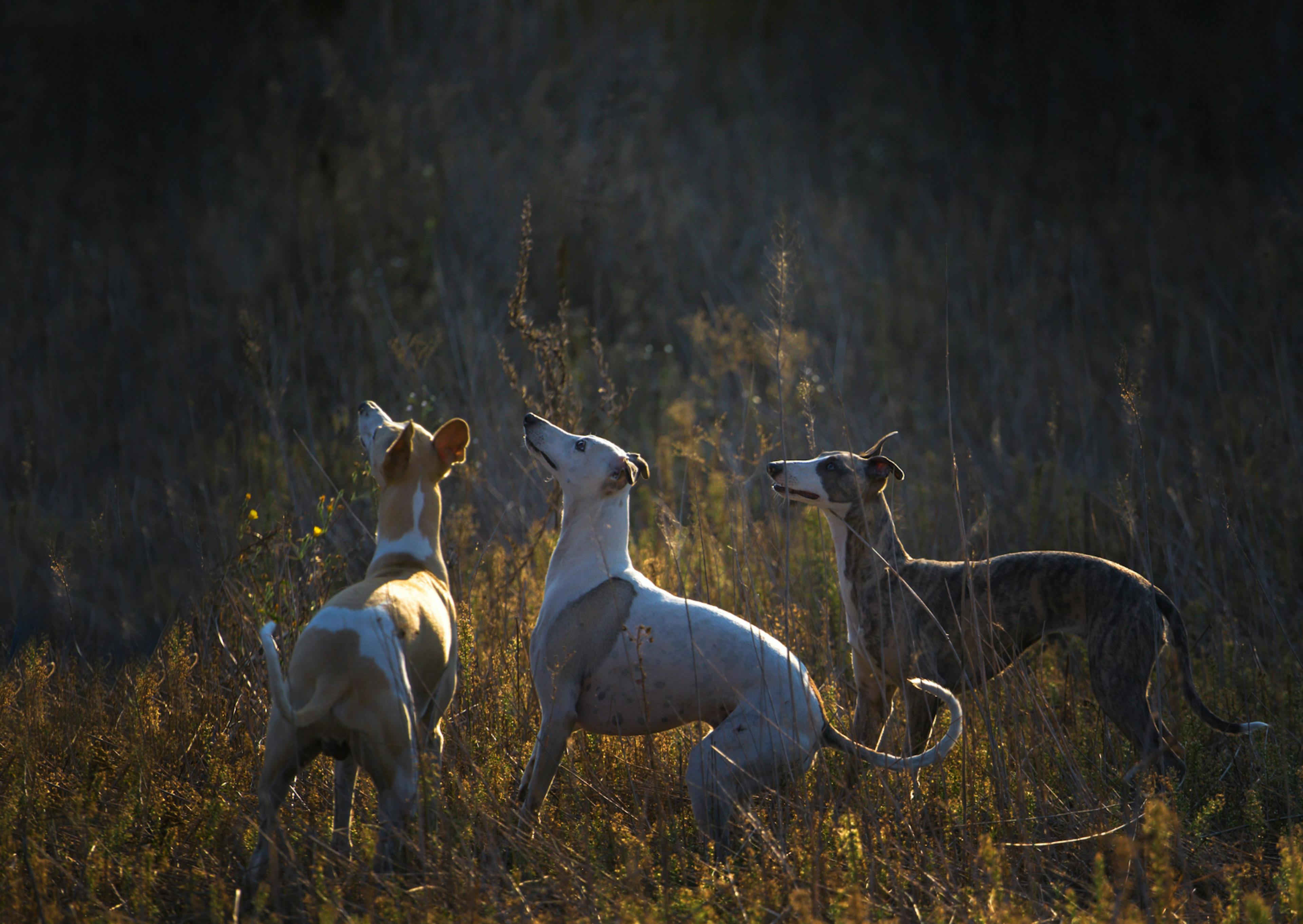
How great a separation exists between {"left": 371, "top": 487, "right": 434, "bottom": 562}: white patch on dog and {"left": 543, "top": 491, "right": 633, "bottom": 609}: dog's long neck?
1.59ft

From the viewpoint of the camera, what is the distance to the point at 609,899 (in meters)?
2.96

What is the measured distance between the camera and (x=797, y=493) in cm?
445

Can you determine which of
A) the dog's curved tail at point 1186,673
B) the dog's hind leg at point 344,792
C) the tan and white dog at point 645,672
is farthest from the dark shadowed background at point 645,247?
the dog's hind leg at point 344,792

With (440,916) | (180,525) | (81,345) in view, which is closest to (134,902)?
(440,916)

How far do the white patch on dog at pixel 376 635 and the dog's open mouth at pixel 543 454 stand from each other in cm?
108

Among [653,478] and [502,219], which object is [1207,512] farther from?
[502,219]

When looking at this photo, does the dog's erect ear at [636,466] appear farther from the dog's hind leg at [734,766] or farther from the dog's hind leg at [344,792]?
the dog's hind leg at [344,792]

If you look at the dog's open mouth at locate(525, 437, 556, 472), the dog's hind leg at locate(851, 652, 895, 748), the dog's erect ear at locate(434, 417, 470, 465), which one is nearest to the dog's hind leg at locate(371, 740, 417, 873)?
the dog's erect ear at locate(434, 417, 470, 465)

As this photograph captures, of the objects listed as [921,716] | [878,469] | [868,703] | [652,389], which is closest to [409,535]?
[878,469]

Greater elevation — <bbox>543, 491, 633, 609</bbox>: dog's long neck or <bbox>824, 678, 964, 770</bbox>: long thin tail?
<bbox>543, 491, 633, 609</bbox>: dog's long neck

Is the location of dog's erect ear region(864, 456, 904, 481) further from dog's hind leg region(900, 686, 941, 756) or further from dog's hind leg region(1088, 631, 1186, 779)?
dog's hind leg region(1088, 631, 1186, 779)

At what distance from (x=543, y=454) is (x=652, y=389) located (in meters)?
6.08

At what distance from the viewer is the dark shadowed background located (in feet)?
23.4

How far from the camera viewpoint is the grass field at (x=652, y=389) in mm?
3375
